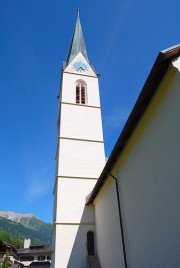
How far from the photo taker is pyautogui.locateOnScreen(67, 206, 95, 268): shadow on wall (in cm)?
1264

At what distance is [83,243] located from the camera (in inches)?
519

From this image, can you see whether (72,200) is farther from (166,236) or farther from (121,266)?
(166,236)

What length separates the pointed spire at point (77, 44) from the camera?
24828 millimetres

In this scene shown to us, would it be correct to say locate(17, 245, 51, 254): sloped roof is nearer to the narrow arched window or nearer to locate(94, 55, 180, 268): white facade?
the narrow arched window

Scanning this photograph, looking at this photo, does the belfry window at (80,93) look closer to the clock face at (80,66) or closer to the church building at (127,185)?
the church building at (127,185)

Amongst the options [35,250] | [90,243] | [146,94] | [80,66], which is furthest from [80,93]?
[35,250]

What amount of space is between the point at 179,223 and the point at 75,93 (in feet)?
50.7

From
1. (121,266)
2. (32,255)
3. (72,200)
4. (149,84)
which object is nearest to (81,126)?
(72,200)

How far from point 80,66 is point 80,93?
3.69m

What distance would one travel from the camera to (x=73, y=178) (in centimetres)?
1512

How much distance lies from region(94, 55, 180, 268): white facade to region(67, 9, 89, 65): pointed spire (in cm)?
1721

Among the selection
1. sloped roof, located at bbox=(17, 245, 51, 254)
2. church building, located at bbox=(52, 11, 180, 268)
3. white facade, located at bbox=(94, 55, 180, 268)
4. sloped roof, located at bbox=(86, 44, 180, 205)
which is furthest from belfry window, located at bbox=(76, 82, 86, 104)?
sloped roof, located at bbox=(17, 245, 51, 254)

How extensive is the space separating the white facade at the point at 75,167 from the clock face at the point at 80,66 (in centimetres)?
63

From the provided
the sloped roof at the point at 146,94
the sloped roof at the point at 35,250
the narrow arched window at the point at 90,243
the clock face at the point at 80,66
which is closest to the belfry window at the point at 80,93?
the clock face at the point at 80,66
